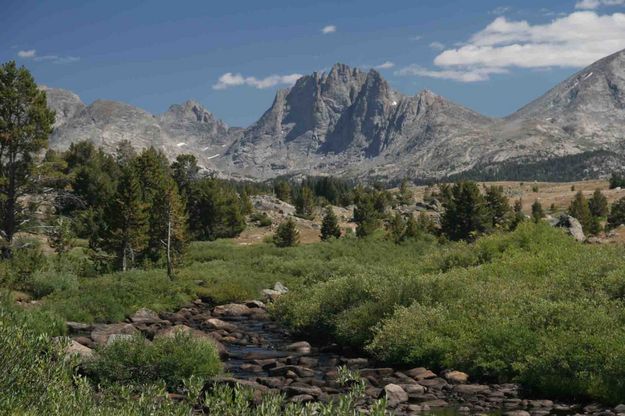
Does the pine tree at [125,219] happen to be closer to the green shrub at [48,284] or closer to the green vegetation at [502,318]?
the green shrub at [48,284]

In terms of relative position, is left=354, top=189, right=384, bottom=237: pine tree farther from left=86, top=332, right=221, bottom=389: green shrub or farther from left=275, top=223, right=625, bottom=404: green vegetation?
left=86, top=332, right=221, bottom=389: green shrub

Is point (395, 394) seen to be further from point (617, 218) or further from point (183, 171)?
point (617, 218)

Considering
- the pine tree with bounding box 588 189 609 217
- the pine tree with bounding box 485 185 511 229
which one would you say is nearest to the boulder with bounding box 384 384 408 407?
the pine tree with bounding box 485 185 511 229

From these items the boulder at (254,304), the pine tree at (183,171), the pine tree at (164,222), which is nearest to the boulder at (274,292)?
the boulder at (254,304)

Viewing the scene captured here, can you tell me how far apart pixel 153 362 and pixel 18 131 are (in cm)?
2578

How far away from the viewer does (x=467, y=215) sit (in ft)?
260

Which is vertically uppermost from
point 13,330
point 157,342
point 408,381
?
point 13,330

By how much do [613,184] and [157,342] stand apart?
145 meters

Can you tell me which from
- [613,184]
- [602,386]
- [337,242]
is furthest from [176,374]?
[613,184]

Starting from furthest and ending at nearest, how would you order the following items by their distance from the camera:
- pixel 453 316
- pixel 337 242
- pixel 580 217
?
pixel 580 217 < pixel 337 242 < pixel 453 316

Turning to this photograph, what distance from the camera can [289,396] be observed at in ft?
74.3

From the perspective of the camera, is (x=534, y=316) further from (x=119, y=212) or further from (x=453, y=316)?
(x=119, y=212)

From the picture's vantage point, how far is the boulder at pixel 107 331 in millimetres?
29220

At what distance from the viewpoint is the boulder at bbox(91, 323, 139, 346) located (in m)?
29.2
